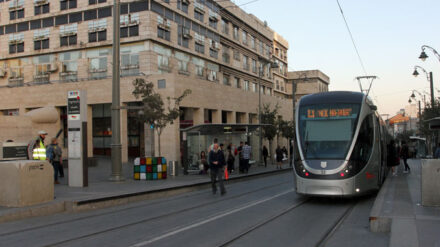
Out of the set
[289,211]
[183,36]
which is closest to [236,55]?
[183,36]

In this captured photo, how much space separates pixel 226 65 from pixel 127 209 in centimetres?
3359

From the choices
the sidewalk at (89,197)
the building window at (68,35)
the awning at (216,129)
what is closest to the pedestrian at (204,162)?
the awning at (216,129)

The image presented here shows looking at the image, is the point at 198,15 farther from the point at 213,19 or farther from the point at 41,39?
the point at 41,39

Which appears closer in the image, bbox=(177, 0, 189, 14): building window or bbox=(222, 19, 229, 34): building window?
bbox=(177, 0, 189, 14): building window

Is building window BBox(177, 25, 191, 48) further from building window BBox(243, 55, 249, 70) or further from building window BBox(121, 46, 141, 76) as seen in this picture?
building window BBox(243, 55, 249, 70)

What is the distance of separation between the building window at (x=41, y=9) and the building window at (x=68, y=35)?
2702 millimetres

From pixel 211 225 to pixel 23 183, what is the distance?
16.3ft

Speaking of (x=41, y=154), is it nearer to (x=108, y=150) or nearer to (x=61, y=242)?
(x=61, y=242)

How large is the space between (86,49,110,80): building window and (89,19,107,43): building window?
101 cm

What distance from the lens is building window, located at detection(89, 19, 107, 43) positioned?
34.3m

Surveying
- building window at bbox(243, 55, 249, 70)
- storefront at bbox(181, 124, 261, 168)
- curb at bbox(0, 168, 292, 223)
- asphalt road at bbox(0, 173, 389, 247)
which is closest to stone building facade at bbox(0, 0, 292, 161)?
building window at bbox(243, 55, 249, 70)

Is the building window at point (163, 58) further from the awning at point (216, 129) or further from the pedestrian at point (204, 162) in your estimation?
the pedestrian at point (204, 162)

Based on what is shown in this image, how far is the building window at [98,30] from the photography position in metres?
34.3

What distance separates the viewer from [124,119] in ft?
103
